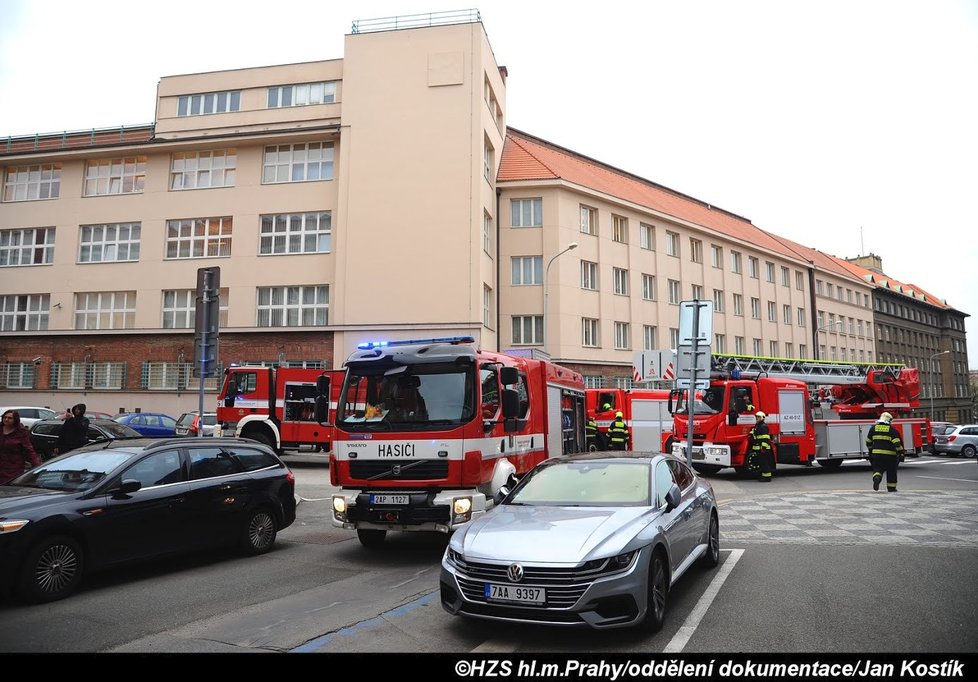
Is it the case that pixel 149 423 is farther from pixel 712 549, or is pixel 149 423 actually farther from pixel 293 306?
pixel 712 549

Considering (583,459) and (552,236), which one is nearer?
(583,459)

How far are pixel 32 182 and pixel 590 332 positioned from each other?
32.0m

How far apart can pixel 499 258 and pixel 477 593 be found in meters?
33.0

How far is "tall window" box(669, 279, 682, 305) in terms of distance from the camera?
141ft

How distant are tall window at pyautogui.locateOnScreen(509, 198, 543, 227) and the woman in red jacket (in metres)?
29.7

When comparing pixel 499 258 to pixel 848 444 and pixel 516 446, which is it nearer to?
pixel 848 444

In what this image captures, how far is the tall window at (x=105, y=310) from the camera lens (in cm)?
3666

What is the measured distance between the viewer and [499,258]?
3778 centimetres

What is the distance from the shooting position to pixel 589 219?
1556 inches

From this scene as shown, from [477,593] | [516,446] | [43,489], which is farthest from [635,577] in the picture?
[43,489]

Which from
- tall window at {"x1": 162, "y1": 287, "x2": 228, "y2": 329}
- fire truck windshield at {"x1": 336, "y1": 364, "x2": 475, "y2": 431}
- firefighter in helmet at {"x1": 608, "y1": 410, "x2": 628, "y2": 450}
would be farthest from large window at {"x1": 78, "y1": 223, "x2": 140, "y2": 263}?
fire truck windshield at {"x1": 336, "y1": 364, "x2": 475, "y2": 431}

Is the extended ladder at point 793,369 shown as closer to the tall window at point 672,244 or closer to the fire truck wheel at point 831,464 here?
the fire truck wheel at point 831,464

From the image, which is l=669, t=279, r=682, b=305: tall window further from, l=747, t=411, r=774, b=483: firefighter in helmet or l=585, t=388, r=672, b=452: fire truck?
l=747, t=411, r=774, b=483: firefighter in helmet

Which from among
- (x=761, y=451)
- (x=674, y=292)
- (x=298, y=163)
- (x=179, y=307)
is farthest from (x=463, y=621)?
(x=674, y=292)
